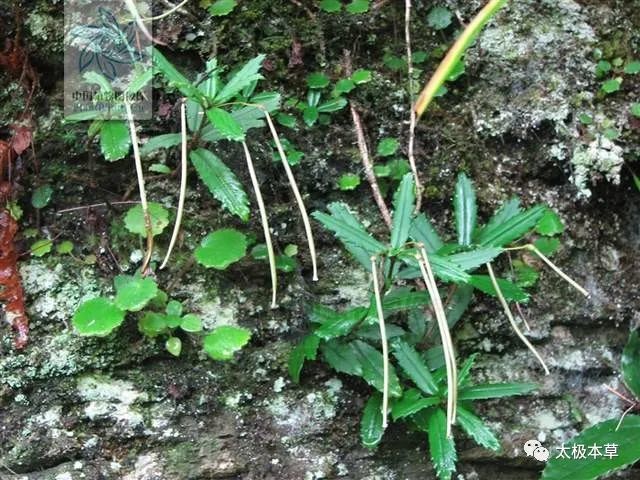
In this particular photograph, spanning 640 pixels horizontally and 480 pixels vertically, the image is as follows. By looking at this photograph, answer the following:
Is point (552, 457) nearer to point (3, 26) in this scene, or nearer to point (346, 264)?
point (346, 264)

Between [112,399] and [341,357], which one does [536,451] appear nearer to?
[341,357]

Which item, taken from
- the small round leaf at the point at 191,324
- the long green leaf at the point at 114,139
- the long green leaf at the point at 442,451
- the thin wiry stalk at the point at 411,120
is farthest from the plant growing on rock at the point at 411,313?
the long green leaf at the point at 114,139

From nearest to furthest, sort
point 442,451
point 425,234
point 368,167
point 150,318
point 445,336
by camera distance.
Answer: point 445,336, point 442,451, point 150,318, point 425,234, point 368,167

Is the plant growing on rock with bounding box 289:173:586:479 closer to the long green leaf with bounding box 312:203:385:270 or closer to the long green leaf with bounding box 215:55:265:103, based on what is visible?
the long green leaf with bounding box 312:203:385:270

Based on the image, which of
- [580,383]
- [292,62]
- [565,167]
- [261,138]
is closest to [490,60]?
[565,167]

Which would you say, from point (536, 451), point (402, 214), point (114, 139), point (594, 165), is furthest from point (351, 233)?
point (594, 165)

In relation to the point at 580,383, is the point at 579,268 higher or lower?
higher

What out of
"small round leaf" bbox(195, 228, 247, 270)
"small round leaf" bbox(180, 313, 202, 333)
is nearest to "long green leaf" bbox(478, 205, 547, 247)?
"small round leaf" bbox(195, 228, 247, 270)
